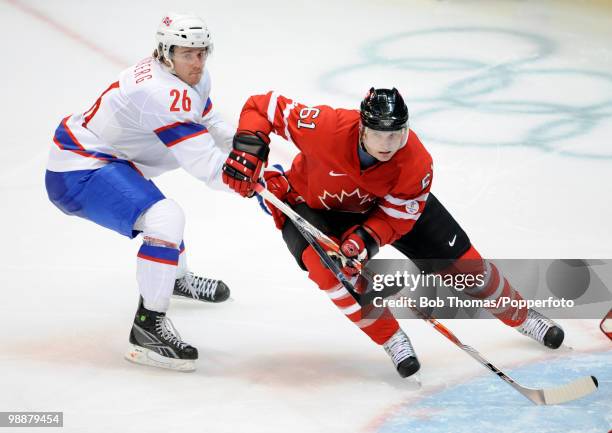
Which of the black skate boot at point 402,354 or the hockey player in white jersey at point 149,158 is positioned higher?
the hockey player in white jersey at point 149,158

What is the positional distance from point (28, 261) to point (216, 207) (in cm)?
98

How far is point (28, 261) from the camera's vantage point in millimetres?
4270

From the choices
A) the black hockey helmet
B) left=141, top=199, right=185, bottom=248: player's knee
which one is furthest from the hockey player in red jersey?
left=141, top=199, right=185, bottom=248: player's knee

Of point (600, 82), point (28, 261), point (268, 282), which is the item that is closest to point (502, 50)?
point (600, 82)

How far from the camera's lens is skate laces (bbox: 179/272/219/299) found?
4.00 metres

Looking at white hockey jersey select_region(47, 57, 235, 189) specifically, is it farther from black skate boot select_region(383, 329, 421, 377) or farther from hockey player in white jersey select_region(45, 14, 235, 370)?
black skate boot select_region(383, 329, 421, 377)

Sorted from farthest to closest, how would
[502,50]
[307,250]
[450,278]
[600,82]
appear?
[502,50], [600,82], [450,278], [307,250]

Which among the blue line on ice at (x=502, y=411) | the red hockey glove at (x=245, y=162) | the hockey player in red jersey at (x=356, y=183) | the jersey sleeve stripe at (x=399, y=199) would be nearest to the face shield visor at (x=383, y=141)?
the hockey player in red jersey at (x=356, y=183)

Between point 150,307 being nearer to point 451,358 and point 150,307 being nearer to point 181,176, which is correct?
point 451,358

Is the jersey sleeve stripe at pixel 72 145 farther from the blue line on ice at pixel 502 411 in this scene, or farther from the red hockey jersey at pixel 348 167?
the blue line on ice at pixel 502 411

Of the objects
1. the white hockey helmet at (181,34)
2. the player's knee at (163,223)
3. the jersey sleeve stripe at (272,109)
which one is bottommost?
the player's knee at (163,223)

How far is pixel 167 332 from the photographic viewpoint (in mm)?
3475

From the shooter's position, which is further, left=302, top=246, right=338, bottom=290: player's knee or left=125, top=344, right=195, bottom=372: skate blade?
left=125, top=344, right=195, bottom=372: skate blade

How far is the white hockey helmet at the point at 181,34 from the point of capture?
3367 millimetres
